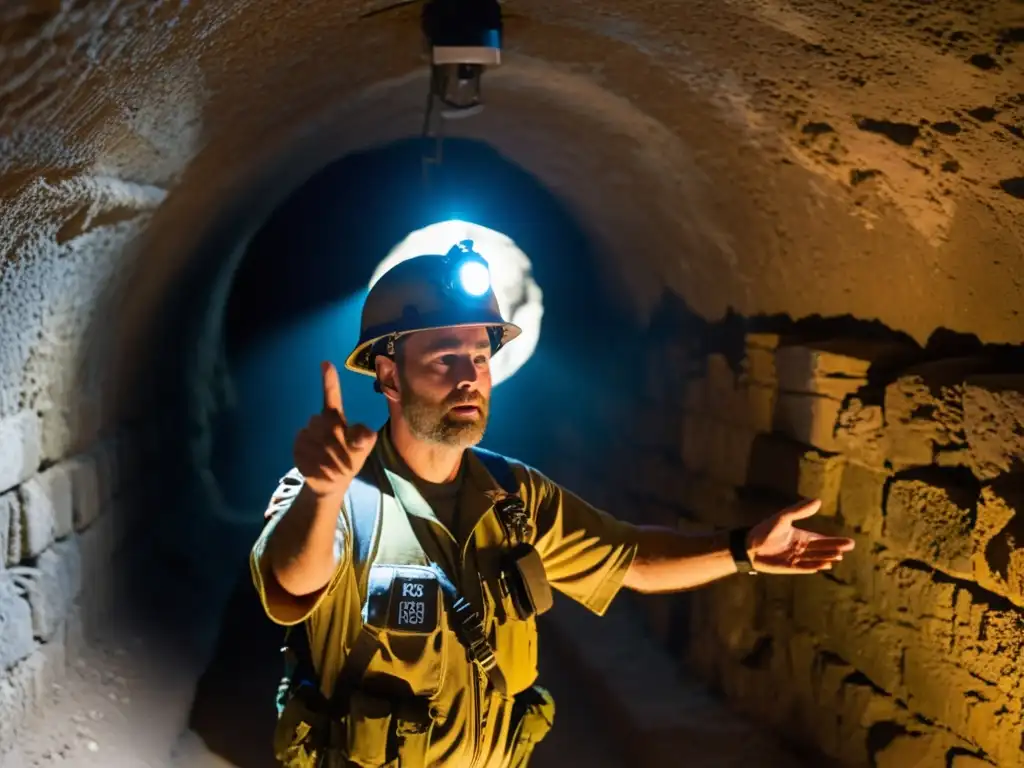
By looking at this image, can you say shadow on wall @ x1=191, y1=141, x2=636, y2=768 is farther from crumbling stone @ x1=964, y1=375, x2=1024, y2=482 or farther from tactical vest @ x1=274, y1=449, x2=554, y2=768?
crumbling stone @ x1=964, y1=375, x2=1024, y2=482

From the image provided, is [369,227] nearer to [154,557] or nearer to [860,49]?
[154,557]

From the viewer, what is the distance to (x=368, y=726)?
6.98 feet

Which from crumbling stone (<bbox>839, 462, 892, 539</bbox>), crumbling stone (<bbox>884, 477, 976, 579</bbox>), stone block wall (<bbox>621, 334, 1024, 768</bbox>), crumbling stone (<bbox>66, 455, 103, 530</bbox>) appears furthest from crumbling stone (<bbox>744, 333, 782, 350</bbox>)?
crumbling stone (<bbox>66, 455, 103, 530</bbox>)

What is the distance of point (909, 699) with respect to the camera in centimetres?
316

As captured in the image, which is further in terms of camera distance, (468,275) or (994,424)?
(994,424)

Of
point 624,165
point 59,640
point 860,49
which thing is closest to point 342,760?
point 59,640

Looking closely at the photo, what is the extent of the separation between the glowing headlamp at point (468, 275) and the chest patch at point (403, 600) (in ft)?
2.41

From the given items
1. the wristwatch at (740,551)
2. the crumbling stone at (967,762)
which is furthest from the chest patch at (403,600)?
the crumbling stone at (967,762)

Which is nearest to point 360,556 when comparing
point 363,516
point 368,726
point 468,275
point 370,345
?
point 363,516

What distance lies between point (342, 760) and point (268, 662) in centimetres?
307

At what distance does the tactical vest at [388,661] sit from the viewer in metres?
2.17

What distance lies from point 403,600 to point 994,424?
1783mm

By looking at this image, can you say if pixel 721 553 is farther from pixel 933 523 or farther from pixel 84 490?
pixel 84 490

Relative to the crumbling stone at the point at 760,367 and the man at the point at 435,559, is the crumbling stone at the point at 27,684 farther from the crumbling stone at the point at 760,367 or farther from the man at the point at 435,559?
the crumbling stone at the point at 760,367
